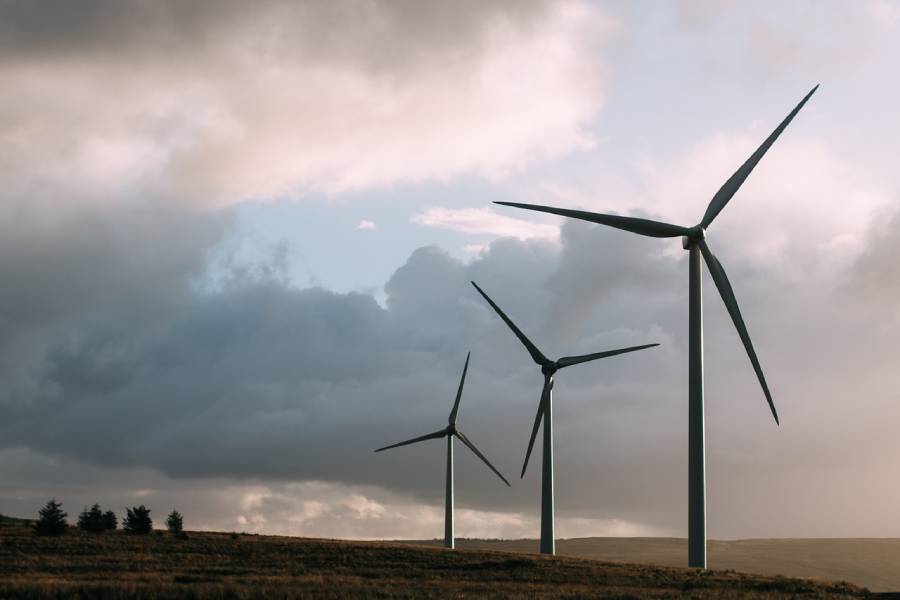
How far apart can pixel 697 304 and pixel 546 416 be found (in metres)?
34.3

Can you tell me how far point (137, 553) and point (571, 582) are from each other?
36.3 metres

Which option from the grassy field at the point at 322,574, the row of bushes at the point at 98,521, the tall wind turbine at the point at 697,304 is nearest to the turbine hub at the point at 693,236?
the tall wind turbine at the point at 697,304

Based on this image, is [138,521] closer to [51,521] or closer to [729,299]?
[51,521]

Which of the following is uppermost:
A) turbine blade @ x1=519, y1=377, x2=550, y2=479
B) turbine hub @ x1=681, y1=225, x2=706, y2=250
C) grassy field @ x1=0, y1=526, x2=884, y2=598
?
turbine hub @ x1=681, y1=225, x2=706, y2=250

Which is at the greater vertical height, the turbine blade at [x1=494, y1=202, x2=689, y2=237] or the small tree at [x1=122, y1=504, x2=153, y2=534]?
Answer: the turbine blade at [x1=494, y1=202, x2=689, y2=237]

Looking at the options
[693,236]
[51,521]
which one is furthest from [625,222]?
[51,521]

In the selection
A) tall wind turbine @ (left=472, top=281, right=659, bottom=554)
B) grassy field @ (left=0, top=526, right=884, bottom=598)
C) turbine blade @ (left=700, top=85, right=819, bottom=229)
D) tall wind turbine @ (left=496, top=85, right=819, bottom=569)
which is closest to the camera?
grassy field @ (left=0, top=526, right=884, bottom=598)

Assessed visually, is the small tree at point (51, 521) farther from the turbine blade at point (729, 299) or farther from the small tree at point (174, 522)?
the turbine blade at point (729, 299)

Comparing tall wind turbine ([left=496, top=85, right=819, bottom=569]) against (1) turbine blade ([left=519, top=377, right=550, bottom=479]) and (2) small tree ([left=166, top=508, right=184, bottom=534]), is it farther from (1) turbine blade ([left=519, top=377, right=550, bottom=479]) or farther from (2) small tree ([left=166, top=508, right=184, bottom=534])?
(2) small tree ([left=166, top=508, right=184, bottom=534])

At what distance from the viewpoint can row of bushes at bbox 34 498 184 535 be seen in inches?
4082

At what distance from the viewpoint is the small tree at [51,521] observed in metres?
103

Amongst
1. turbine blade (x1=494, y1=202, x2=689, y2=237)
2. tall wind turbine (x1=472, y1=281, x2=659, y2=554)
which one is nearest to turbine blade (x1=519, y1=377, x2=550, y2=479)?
tall wind turbine (x1=472, y1=281, x2=659, y2=554)

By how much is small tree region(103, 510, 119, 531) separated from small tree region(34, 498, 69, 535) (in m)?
9.57

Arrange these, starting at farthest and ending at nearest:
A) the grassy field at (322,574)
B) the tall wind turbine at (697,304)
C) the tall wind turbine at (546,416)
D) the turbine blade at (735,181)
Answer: the tall wind turbine at (546,416) → the turbine blade at (735,181) → the tall wind turbine at (697,304) → the grassy field at (322,574)
